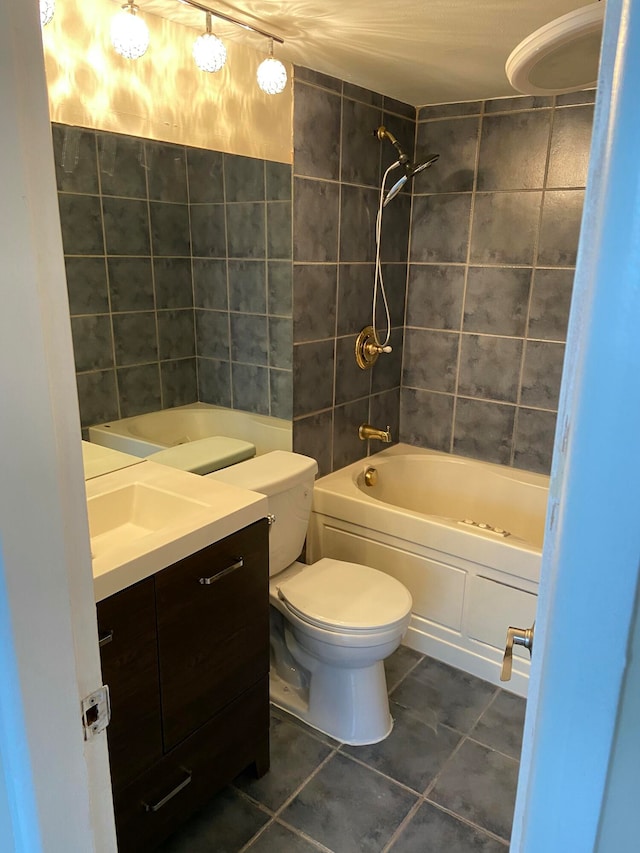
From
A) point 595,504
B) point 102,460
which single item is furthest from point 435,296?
point 595,504

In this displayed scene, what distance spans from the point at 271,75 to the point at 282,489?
4.33 feet

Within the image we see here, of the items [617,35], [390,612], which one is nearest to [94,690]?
[617,35]

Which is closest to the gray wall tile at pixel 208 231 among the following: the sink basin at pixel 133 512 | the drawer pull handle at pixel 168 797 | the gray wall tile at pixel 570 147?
the sink basin at pixel 133 512

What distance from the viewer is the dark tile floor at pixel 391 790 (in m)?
1.69

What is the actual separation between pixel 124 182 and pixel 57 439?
1.43 metres

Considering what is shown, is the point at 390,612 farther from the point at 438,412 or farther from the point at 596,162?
the point at 596,162

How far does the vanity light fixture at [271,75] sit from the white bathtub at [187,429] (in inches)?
43.1

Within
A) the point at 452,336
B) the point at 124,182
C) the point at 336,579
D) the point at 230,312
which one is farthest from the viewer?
the point at 452,336

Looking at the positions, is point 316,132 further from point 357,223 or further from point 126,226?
point 126,226

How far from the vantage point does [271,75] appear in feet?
6.48

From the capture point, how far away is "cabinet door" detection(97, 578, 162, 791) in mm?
1310

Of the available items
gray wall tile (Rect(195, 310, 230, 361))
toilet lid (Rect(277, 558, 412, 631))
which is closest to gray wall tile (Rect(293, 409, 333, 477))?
gray wall tile (Rect(195, 310, 230, 361))

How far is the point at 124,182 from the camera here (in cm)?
189

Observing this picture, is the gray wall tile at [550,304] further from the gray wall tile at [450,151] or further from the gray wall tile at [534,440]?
the gray wall tile at [450,151]
